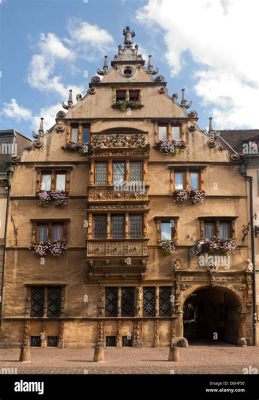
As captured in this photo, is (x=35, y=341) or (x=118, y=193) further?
(x=118, y=193)

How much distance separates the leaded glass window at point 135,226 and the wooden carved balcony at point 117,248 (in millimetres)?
469

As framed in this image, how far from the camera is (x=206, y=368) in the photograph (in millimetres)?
17750

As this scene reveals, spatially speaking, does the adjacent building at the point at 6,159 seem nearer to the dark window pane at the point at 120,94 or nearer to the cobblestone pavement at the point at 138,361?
the cobblestone pavement at the point at 138,361

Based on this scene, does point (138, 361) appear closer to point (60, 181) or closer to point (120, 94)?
point (60, 181)

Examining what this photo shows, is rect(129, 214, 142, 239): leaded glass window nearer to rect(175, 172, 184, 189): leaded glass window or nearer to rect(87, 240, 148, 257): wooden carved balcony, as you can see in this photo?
rect(87, 240, 148, 257): wooden carved balcony

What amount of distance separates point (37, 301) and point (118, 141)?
10.4 meters

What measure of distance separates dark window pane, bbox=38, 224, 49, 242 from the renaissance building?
0.20 ft

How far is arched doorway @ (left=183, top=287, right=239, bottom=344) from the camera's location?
28.8 m

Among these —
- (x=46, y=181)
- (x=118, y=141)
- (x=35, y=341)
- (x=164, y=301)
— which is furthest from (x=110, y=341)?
(x=118, y=141)

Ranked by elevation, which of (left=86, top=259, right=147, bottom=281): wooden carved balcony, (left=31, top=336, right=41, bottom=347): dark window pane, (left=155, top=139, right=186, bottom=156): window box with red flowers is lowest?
(left=31, top=336, right=41, bottom=347): dark window pane

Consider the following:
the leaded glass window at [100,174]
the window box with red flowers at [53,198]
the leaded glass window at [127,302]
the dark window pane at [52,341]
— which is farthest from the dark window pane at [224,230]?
the dark window pane at [52,341]

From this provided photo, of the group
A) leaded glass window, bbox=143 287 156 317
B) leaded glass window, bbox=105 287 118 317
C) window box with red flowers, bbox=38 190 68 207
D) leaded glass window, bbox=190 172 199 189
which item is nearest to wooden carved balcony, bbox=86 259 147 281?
leaded glass window, bbox=105 287 118 317

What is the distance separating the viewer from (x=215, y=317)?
107ft

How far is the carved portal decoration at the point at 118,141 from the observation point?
93.9 feet
